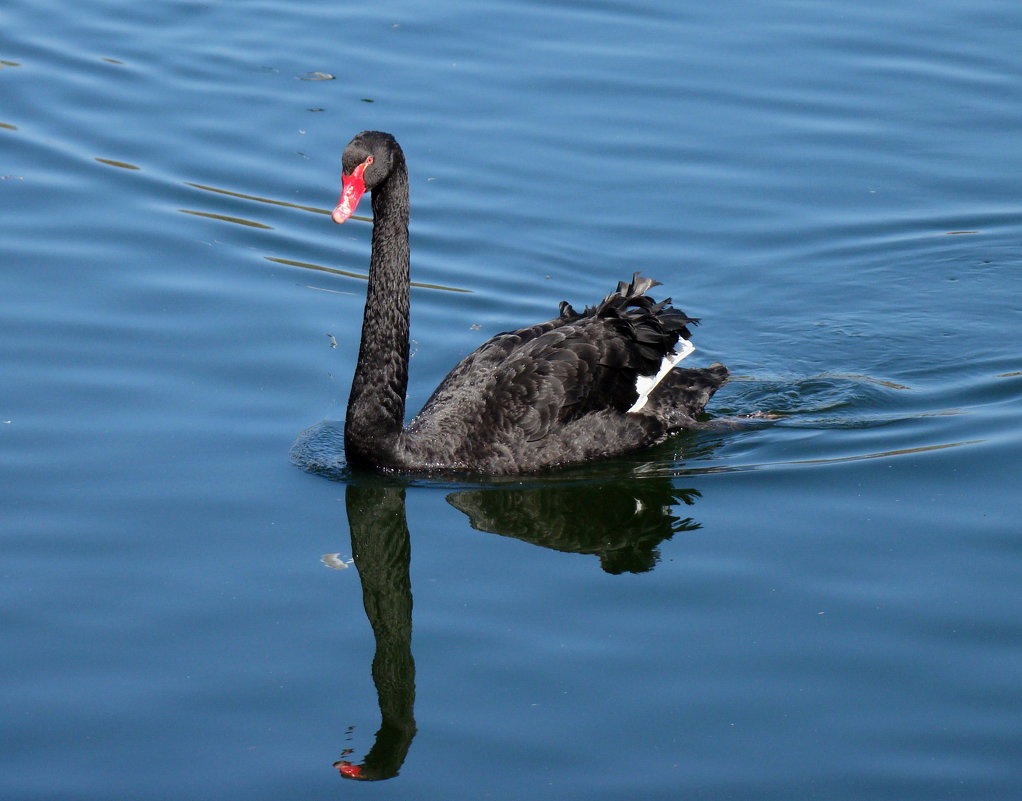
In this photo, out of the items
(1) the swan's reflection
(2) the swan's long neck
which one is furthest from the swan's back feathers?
(1) the swan's reflection

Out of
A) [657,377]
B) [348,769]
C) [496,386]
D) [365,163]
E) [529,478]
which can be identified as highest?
[365,163]

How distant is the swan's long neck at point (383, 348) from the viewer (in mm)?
7559

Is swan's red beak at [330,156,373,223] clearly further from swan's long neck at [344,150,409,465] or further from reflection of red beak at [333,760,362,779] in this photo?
reflection of red beak at [333,760,362,779]

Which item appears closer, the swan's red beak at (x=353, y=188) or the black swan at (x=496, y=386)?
the swan's red beak at (x=353, y=188)

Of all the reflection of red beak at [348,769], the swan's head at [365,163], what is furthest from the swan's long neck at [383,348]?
the reflection of red beak at [348,769]

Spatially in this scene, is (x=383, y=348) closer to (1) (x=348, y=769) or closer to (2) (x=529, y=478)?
(2) (x=529, y=478)

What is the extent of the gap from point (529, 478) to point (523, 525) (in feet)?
1.66

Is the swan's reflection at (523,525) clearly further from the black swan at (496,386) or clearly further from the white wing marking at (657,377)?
the white wing marking at (657,377)

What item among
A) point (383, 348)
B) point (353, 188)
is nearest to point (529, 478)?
point (383, 348)

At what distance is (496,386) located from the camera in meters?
7.73

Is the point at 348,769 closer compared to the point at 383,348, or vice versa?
the point at 348,769

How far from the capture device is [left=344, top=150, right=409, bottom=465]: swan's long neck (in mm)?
7559

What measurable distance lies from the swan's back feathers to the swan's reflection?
331mm

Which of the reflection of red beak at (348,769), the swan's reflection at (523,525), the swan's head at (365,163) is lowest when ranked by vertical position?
the reflection of red beak at (348,769)
